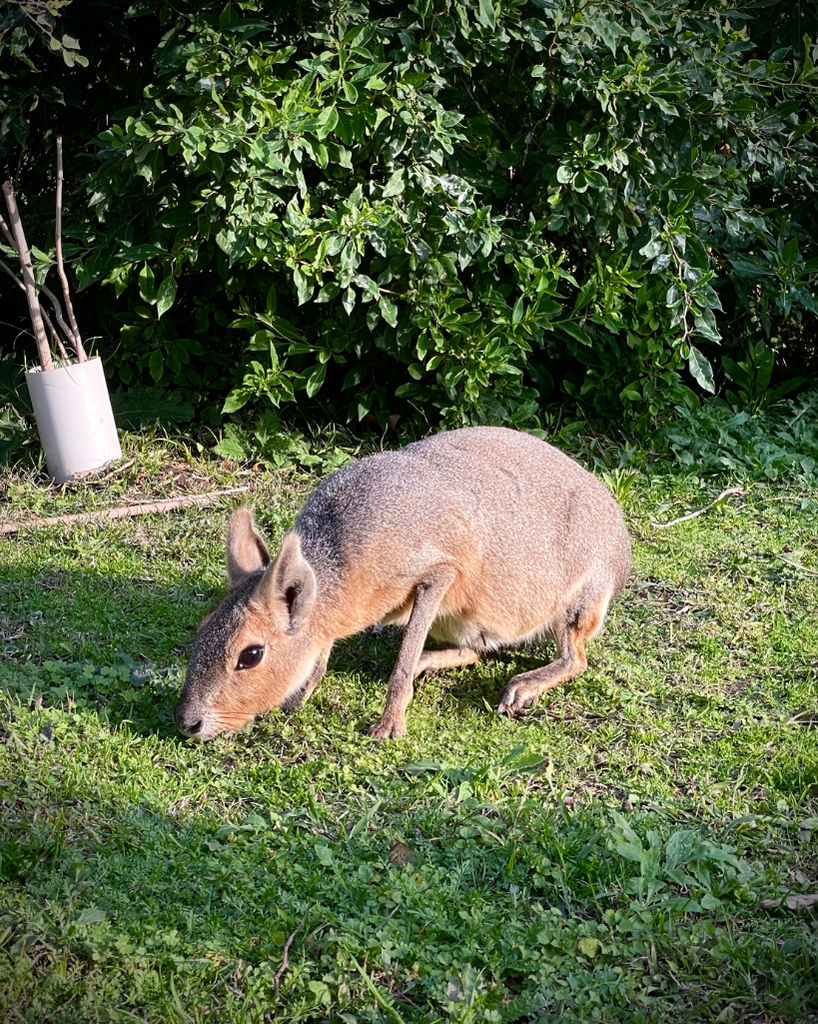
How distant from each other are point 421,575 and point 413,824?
1.07 metres

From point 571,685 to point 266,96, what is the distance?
3380mm

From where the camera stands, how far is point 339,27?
5.64 meters

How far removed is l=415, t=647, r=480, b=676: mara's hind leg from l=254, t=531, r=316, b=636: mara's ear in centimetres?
83

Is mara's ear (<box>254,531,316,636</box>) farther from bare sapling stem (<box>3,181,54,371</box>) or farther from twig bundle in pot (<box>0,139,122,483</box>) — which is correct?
bare sapling stem (<box>3,181,54,371</box>)

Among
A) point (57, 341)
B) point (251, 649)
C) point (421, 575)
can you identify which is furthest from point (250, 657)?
point (57, 341)

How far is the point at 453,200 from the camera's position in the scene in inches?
234

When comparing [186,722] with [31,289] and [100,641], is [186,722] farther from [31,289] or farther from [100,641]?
[31,289]

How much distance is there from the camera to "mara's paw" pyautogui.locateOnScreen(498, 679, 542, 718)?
4.31 meters

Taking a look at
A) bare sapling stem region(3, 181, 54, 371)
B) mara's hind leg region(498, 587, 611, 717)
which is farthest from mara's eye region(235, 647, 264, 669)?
bare sapling stem region(3, 181, 54, 371)

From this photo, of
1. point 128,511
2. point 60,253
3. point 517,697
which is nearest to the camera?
point 517,697

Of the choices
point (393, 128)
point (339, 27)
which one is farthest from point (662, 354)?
point (339, 27)

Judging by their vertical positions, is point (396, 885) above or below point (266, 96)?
below

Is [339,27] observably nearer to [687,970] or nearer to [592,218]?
[592,218]

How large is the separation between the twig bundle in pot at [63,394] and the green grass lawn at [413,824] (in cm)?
87
